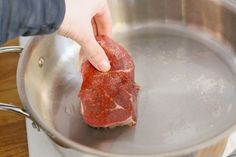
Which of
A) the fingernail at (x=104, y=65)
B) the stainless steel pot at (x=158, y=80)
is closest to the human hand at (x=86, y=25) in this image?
the fingernail at (x=104, y=65)

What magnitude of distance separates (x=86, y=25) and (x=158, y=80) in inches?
9.7

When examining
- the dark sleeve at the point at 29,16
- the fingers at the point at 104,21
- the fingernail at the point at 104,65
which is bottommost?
the fingernail at the point at 104,65

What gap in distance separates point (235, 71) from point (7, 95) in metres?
0.44

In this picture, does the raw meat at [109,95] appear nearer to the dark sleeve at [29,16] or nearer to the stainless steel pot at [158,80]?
the stainless steel pot at [158,80]

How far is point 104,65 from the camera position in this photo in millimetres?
690

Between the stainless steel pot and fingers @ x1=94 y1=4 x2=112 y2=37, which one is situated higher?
fingers @ x1=94 y1=4 x2=112 y2=37

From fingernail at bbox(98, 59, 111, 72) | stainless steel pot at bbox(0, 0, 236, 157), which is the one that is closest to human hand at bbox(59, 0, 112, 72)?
fingernail at bbox(98, 59, 111, 72)

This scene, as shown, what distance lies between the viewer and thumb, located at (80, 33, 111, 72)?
630 millimetres

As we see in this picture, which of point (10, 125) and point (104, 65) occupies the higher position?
point (104, 65)

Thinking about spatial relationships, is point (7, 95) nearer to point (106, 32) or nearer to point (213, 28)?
point (106, 32)

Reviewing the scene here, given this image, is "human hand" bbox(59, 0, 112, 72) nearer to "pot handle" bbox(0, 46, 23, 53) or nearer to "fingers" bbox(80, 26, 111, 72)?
"fingers" bbox(80, 26, 111, 72)

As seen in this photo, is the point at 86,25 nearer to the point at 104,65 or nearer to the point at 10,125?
the point at 104,65

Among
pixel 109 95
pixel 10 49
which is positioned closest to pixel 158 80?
pixel 109 95

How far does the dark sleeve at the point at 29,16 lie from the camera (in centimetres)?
52
